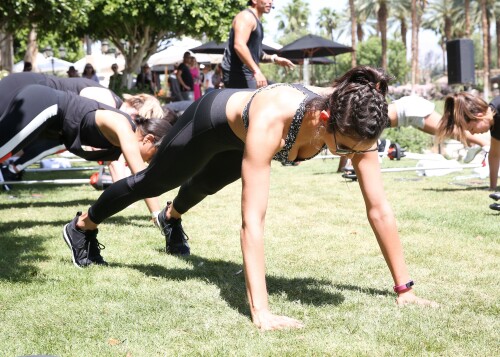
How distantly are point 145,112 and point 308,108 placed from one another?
2.92 m

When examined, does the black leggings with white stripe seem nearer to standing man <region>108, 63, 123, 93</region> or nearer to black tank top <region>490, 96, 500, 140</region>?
black tank top <region>490, 96, 500, 140</region>

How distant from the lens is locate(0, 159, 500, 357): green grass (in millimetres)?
Result: 3146

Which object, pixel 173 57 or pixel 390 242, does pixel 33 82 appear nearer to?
pixel 390 242

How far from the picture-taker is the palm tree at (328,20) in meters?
92.1

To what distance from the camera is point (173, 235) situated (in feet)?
17.0

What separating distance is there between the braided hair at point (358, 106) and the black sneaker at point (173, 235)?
210 cm

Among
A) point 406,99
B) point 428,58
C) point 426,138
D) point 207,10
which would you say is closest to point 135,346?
point 406,99

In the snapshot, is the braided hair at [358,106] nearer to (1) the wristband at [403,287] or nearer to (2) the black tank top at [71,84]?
(1) the wristband at [403,287]

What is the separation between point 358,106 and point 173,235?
2.40 meters

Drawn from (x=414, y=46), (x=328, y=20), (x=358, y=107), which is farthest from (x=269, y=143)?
(x=328, y=20)

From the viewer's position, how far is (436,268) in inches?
179

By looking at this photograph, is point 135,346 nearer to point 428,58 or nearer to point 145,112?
point 145,112

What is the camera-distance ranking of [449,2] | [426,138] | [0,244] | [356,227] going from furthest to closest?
[449,2] → [426,138] → [356,227] → [0,244]

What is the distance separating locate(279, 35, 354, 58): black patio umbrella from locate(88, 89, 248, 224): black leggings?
17.6 meters
